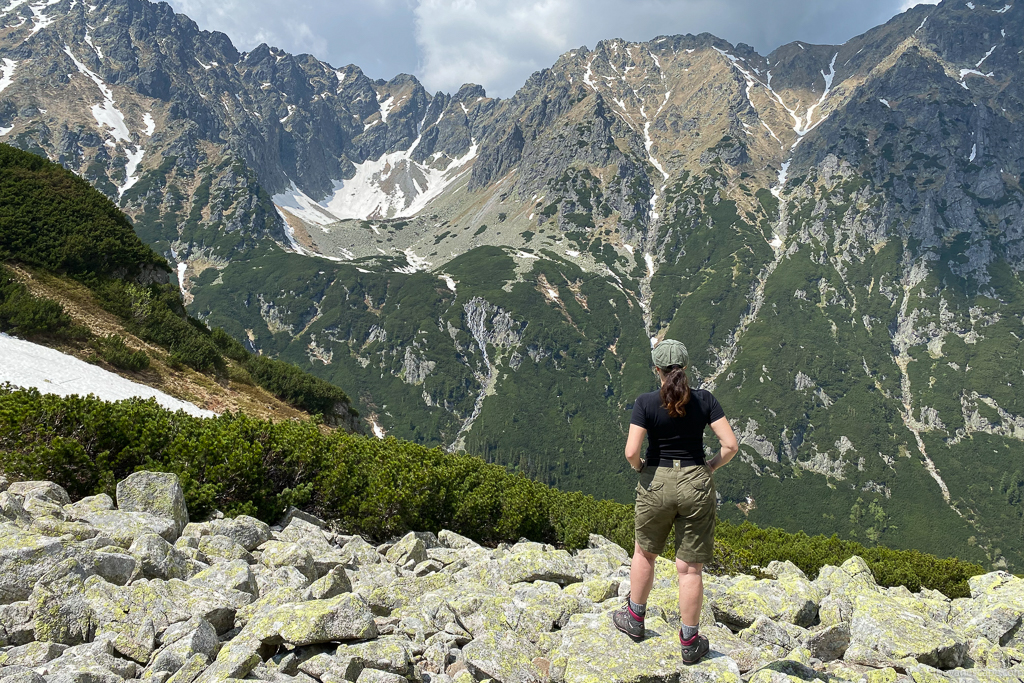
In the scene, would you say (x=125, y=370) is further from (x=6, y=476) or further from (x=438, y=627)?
(x=438, y=627)

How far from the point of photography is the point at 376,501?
587 inches

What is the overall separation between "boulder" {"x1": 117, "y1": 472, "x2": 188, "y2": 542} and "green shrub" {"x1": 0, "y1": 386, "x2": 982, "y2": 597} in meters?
1.00

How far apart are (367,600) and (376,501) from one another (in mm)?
6415

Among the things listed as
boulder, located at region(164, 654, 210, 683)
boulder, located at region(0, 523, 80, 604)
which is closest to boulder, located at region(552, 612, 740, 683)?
boulder, located at region(164, 654, 210, 683)

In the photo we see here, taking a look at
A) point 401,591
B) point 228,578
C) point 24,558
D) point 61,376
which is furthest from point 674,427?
point 61,376

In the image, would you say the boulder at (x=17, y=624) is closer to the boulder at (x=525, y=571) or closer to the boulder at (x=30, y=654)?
the boulder at (x=30, y=654)

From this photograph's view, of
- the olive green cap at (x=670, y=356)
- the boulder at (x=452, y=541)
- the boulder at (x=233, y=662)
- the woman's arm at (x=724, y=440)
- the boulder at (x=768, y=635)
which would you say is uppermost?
the olive green cap at (x=670, y=356)

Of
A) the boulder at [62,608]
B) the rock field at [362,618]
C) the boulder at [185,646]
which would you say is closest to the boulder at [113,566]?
the rock field at [362,618]

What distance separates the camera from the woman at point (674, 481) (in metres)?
7.43

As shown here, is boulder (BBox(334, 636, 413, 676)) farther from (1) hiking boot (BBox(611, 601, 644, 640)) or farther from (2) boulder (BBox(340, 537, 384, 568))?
(2) boulder (BBox(340, 537, 384, 568))

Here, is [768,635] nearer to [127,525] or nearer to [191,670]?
[191,670]

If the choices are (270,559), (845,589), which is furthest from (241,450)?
(845,589)

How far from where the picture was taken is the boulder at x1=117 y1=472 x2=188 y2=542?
10.9 meters

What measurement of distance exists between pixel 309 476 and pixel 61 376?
13.8m
